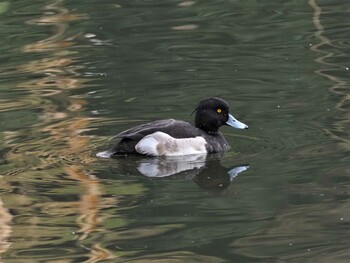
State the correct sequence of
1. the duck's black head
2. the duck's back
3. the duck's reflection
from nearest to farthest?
the duck's reflection → the duck's back → the duck's black head

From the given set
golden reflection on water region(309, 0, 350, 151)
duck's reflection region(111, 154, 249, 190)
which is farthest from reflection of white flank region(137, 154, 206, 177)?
golden reflection on water region(309, 0, 350, 151)

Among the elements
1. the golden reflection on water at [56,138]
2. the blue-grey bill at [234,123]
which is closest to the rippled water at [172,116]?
the golden reflection on water at [56,138]

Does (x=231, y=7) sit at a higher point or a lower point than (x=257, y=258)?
lower

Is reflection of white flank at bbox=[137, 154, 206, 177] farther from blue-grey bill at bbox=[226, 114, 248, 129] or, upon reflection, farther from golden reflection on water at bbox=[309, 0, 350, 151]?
golden reflection on water at bbox=[309, 0, 350, 151]

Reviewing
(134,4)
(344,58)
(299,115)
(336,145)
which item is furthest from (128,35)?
(336,145)

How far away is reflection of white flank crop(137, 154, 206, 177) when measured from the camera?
36.5ft

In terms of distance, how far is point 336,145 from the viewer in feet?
37.3

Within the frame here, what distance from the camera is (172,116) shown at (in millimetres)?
12938

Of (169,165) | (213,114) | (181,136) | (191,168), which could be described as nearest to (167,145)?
(181,136)

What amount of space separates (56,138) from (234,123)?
5.54ft

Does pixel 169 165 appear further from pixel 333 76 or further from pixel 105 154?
pixel 333 76

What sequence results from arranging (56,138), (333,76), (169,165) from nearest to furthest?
(169,165) < (56,138) < (333,76)

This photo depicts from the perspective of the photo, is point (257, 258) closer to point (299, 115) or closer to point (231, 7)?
point (299, 115)

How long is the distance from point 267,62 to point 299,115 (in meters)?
2.65
